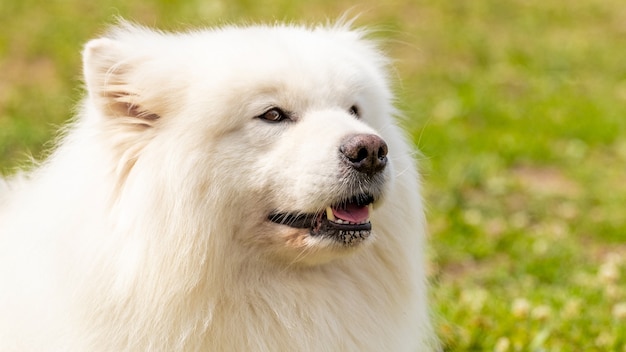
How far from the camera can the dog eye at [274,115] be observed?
3.65 metres

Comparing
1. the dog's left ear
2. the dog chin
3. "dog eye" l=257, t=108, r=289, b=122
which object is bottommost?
the dog chin

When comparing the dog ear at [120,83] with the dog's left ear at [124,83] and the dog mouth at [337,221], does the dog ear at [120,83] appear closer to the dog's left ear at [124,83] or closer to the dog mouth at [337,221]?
the dog's left ear at [124,83]

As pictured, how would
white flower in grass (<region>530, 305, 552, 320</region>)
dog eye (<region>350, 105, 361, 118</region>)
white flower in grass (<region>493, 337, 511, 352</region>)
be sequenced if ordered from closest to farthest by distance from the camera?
dog eye (<region>350, 105, 361, 118</region>) < white flower in grass (<region>493, 337, 511, 352</region>) < white flower in grass (<region>530, 305, 552, 320</region>)

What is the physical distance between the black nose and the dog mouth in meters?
0.15

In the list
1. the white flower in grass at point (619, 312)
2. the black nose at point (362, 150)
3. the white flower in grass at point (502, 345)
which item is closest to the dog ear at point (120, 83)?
the black nose at point (362, 150)

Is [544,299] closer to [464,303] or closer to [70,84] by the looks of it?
[464,303]

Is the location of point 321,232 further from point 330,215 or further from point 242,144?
point 242,144

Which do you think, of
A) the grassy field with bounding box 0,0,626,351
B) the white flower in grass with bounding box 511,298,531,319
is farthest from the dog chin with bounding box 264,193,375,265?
the white flower in grass with bounding box 511,298,531,319

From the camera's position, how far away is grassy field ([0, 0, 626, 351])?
19.1 ft

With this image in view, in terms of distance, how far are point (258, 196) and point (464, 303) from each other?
2.56 m

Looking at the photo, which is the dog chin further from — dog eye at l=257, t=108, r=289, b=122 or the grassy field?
the grassy field

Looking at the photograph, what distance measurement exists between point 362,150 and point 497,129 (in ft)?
21.9

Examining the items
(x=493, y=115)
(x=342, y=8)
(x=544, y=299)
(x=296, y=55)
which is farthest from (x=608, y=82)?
(x=296, y=55)

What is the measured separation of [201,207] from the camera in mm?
3564
